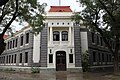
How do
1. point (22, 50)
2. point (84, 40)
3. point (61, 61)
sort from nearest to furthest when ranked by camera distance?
point (61, 61) → point (84, 40) → point (22, 50)

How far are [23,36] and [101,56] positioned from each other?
13.9m

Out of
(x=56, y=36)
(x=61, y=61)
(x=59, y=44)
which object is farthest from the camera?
(x=56, y=36)

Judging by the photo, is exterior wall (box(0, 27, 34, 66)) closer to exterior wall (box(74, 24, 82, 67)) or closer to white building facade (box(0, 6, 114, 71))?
white building facade (box(0, 6, 114, 71))

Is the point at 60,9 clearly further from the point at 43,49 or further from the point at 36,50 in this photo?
the point at 36,50

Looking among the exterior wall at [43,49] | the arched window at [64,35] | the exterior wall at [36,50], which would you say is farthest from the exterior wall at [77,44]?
the exterior wall at [36,50]

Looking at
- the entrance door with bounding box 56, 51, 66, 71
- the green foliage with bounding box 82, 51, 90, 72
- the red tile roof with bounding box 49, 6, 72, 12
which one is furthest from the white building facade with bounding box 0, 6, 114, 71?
the green foliage with bounding box 82, 51, 90, 72

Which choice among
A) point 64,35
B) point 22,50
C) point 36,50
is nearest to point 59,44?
point 64,35

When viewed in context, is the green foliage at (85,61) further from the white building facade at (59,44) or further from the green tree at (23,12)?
the green tree at (23,12)

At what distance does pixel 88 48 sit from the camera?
85.8 feet

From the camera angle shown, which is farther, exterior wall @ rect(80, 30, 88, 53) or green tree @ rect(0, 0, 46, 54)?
exterior wall @ rect(80, 30, 88, 53)

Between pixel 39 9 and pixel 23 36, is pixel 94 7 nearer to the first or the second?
pixel 39 9

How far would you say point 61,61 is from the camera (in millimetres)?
24203

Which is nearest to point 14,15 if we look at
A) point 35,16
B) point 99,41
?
point 35,16

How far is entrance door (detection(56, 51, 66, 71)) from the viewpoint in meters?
23.9
